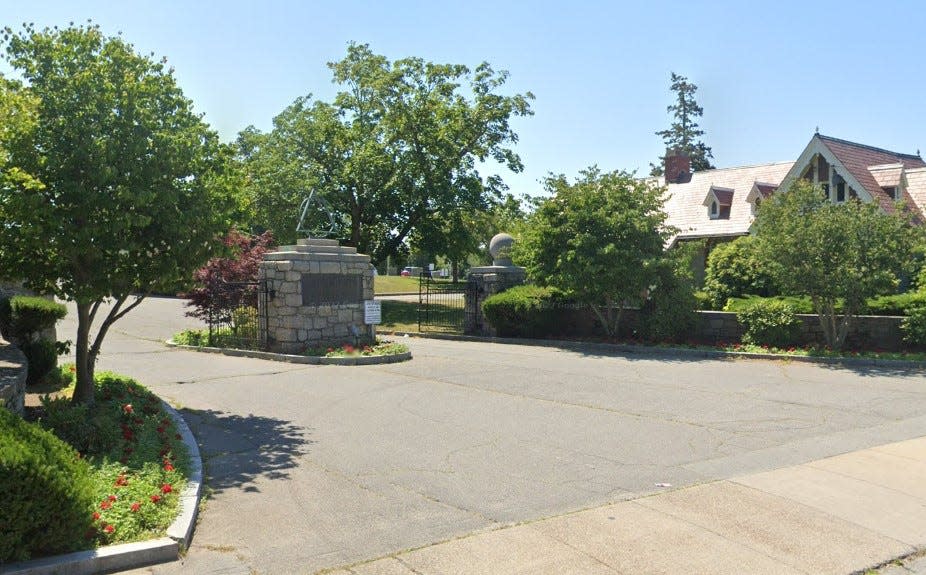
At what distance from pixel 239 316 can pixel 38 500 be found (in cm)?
1356

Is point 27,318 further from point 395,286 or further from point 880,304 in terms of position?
point 395,286

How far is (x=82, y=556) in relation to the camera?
460 centimetres

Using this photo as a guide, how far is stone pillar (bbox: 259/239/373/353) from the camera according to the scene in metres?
15.6

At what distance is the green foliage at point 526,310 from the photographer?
2038 centimetres

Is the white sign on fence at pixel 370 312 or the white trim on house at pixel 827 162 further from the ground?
the white trim on house at pixel 827 162

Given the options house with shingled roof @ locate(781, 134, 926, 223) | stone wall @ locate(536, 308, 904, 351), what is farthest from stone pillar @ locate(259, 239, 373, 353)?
house with shingled roof @ locate(781, 134, 926, 223)

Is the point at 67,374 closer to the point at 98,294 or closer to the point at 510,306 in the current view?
the point at 98,294

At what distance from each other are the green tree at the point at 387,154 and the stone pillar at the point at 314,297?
12.7m

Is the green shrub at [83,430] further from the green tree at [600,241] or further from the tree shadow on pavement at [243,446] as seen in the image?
the green tree at [600,241]

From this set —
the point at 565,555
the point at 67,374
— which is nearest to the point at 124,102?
the point at 67,374

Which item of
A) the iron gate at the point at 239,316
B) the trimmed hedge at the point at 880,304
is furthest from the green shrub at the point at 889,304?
the iron gate at the point at 239,316

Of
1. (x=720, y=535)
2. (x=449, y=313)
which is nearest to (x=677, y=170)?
(x=449, y=313)

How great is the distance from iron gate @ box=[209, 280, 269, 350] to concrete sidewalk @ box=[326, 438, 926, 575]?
11.7 m

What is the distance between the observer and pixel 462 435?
28.5 feet
